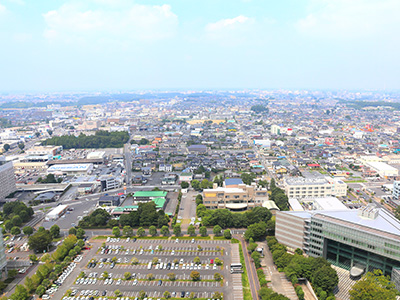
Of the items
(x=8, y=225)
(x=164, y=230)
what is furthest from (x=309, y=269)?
(x=8, y=225)

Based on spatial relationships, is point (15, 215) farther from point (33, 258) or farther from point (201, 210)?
point (201, 210)

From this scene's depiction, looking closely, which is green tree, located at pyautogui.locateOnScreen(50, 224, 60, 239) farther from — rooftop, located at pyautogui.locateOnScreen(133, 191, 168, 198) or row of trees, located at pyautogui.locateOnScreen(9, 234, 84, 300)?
rooftop, located at pyautogui.locateOnScreen(133, 191, 168, 198)

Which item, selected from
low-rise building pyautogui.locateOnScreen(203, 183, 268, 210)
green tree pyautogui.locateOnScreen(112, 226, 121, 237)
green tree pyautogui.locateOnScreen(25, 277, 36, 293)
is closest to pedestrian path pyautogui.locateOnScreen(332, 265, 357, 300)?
low-rise building pyautogui.locateOnScreen(203, 183, 268, 210)

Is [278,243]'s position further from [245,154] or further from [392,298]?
[245,154]

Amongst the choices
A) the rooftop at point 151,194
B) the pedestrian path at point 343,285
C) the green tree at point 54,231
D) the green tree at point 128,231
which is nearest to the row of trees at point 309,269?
the pedestrian path at point 343,285

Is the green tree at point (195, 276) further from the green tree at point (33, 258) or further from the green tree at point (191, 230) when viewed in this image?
the green tree at point (33, 258)

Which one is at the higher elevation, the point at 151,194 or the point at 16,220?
the point at 16,220
